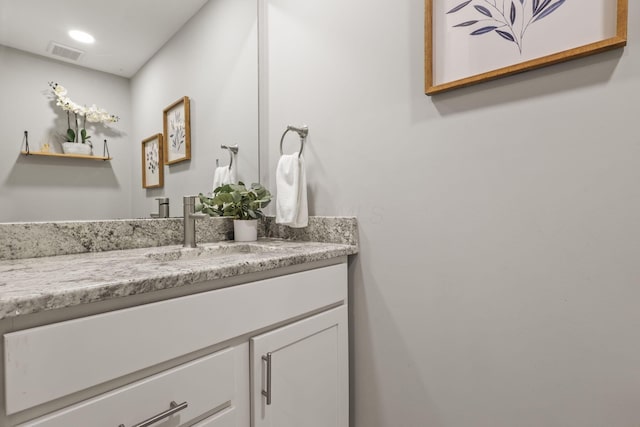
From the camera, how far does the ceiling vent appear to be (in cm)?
94

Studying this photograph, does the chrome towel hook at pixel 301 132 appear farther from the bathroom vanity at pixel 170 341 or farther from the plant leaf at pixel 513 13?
the plant leaf at pixel 513 13

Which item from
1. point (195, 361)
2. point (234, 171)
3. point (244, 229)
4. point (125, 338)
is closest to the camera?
point (125, 338)

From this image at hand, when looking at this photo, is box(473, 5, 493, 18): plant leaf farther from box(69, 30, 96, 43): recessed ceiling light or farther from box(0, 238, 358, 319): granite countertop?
box(69, 30, 96, 43): recessed ceiling light

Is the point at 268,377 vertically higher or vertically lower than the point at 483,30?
lower

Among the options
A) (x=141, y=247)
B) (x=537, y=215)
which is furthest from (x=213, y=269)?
(x=537, y=215)

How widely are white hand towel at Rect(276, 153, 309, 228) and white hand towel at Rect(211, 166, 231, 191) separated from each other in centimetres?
28

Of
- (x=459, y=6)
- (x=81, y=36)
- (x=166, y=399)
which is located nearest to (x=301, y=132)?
(x=459, y=6)

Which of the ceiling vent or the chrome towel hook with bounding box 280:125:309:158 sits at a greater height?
the ceiling vent

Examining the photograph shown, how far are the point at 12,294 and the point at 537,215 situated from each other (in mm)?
1085

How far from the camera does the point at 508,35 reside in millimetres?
830

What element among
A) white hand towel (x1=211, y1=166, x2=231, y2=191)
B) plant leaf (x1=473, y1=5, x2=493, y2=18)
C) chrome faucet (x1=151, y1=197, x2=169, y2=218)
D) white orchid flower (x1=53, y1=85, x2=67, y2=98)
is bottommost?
chrome faucet (x1=151, y1=197, x2=169, y2=218)

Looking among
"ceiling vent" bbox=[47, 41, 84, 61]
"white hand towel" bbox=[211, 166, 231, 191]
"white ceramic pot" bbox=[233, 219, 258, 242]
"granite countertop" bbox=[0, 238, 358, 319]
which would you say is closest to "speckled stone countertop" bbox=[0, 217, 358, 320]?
"granite countertop" bbox=[0, 238, 358, 319]

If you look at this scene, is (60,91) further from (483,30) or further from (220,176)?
(483,30)

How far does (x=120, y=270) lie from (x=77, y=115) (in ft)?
2.02
